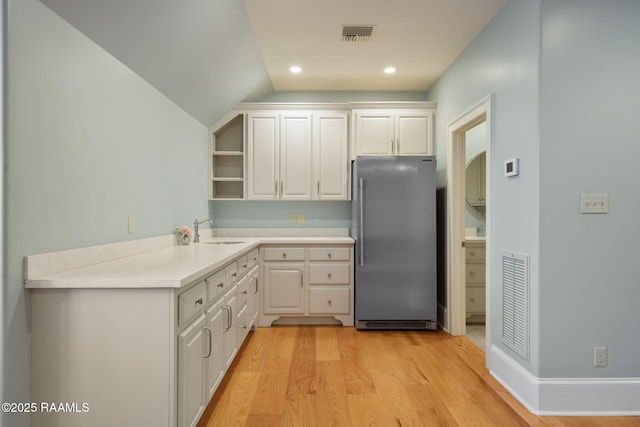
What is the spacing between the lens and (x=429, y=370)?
2.69 metres

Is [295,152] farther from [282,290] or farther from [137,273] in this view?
[137,273]

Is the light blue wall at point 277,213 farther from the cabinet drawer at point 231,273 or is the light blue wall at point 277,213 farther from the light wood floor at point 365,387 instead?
the cabinet drawer at point 231,273

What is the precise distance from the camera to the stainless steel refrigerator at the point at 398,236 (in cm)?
356

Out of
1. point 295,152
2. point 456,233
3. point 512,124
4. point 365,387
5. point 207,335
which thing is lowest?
point 365,387

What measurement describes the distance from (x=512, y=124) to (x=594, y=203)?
0.70 meters

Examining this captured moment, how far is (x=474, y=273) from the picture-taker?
3834 millimetres

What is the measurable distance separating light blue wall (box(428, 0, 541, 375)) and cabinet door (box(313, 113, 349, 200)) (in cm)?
149

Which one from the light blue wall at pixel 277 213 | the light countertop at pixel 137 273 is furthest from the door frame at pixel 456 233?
the light countertop at pixel 137 273

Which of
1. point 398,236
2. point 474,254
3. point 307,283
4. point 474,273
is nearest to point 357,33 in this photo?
point 398,236

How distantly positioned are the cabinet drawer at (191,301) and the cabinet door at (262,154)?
7.25 feet

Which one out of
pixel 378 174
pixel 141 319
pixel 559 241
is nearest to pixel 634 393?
pixel 559 241

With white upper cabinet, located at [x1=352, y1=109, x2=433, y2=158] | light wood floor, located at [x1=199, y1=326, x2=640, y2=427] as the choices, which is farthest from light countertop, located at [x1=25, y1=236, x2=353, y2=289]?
white upper cabinet, located at [x1=352, y1=109, x2=433, y2=158]

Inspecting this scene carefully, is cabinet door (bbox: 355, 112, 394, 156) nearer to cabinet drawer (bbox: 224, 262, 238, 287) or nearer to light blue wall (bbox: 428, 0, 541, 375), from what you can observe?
light blue wall (bbox: 428, 0, 541, 375)

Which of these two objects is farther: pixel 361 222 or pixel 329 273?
pixel 329 273
